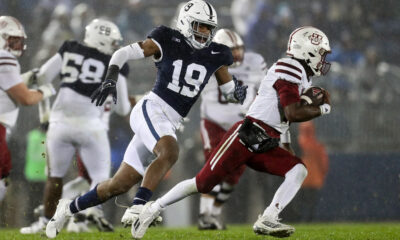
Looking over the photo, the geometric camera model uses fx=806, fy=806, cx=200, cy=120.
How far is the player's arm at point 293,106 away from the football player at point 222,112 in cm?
219

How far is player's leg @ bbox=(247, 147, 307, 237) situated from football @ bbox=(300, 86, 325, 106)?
1.33 feet

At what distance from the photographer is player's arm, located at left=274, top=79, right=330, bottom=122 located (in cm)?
540

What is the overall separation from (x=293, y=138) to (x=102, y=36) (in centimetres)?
329

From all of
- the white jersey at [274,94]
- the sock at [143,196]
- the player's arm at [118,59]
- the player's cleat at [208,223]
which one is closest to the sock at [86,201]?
the sock at [143,196]

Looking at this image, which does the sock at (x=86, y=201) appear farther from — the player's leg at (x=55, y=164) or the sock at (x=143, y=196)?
the player's leg at (x=55, y=164)

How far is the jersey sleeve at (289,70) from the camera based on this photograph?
5480mm

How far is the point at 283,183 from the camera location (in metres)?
5.57

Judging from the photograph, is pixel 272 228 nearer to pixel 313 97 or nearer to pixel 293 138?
pixel 313 97

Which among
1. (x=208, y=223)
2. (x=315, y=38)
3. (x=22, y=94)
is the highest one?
(x=315, y=38)

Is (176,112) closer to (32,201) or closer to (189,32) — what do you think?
(189,32)

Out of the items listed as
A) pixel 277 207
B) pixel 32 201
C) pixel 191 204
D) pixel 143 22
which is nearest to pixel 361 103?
pixel 191 204

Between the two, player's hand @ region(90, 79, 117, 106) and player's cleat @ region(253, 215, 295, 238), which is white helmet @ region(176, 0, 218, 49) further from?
player's cleat @ region(253, 215, 295, 238)

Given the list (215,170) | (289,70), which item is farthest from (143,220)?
(289,70)

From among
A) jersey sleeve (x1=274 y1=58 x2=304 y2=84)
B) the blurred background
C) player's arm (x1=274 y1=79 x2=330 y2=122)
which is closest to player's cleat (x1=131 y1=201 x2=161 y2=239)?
player's arm (x1=274 y1=79 x2=330 y2=122)
